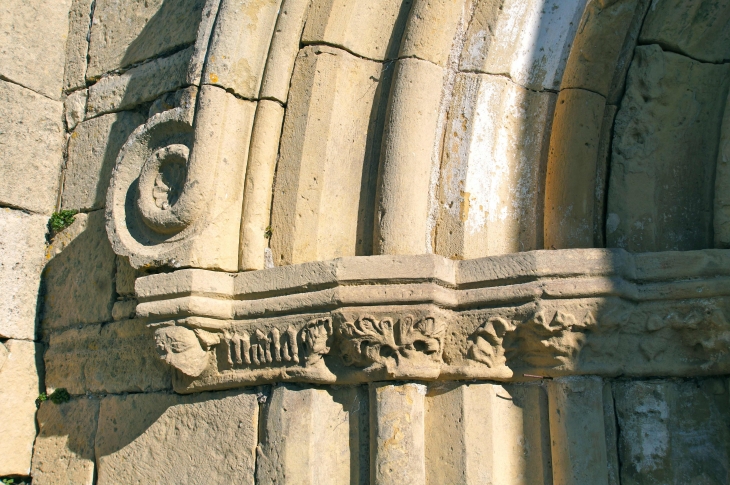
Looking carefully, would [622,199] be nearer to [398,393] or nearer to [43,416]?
[398,393]

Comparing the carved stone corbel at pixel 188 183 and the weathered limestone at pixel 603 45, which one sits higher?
the weathered limestone at pixel 603 45

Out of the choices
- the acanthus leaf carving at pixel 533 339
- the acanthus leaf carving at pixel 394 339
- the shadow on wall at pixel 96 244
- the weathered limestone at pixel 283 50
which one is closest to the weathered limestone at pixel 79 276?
the shadow on wall at pixel 96 244

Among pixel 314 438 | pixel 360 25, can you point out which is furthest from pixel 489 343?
pixel 360 25

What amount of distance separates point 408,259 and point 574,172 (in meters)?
0.79

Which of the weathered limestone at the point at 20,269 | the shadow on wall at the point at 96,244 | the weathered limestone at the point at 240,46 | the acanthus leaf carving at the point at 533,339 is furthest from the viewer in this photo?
the weathered limestone at the point at 20,269

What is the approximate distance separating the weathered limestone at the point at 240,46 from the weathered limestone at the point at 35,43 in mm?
1238

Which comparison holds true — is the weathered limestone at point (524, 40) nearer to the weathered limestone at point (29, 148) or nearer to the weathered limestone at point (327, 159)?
the weathered limestone at point (327, 159)

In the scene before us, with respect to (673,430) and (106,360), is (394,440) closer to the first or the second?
(673,430)

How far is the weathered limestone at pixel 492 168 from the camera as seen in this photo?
277 centimetres

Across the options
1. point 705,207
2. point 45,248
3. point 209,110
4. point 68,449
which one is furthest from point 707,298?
point 45,248

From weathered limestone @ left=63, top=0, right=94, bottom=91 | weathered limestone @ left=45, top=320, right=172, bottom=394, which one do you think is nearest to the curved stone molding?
weathered limestone @ left=45, top=320, right=172, bottom=394

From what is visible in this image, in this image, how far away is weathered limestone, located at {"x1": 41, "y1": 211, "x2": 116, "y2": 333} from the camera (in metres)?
3.22

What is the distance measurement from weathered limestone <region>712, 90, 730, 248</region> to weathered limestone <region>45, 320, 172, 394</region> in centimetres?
204

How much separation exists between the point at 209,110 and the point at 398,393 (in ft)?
4.18
